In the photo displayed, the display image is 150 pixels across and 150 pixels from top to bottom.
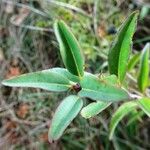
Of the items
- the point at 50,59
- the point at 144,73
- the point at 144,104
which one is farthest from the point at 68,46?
the point at 50,59

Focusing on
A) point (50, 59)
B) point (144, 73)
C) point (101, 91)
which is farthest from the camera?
point (50, 59)

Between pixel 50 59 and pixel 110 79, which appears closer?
pixel 110 79

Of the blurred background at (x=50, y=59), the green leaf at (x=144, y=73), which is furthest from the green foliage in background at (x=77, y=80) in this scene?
the blurred background at (x=50, y=59)

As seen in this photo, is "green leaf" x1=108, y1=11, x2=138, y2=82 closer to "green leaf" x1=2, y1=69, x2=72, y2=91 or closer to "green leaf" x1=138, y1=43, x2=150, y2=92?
"green leaf" x1=2, y1=69, x2=72, y2=91

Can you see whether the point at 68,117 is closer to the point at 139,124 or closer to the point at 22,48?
the point at 139,124

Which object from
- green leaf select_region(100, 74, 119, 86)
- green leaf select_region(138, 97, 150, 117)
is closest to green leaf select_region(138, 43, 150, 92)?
green leaf select_region(138, 97, 150, 117)

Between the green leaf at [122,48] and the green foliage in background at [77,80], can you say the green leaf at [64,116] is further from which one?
the green leaf at [122,48]

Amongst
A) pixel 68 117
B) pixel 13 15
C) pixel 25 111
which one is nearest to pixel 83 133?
pixel 25 111

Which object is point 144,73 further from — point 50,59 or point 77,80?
point 50,59
